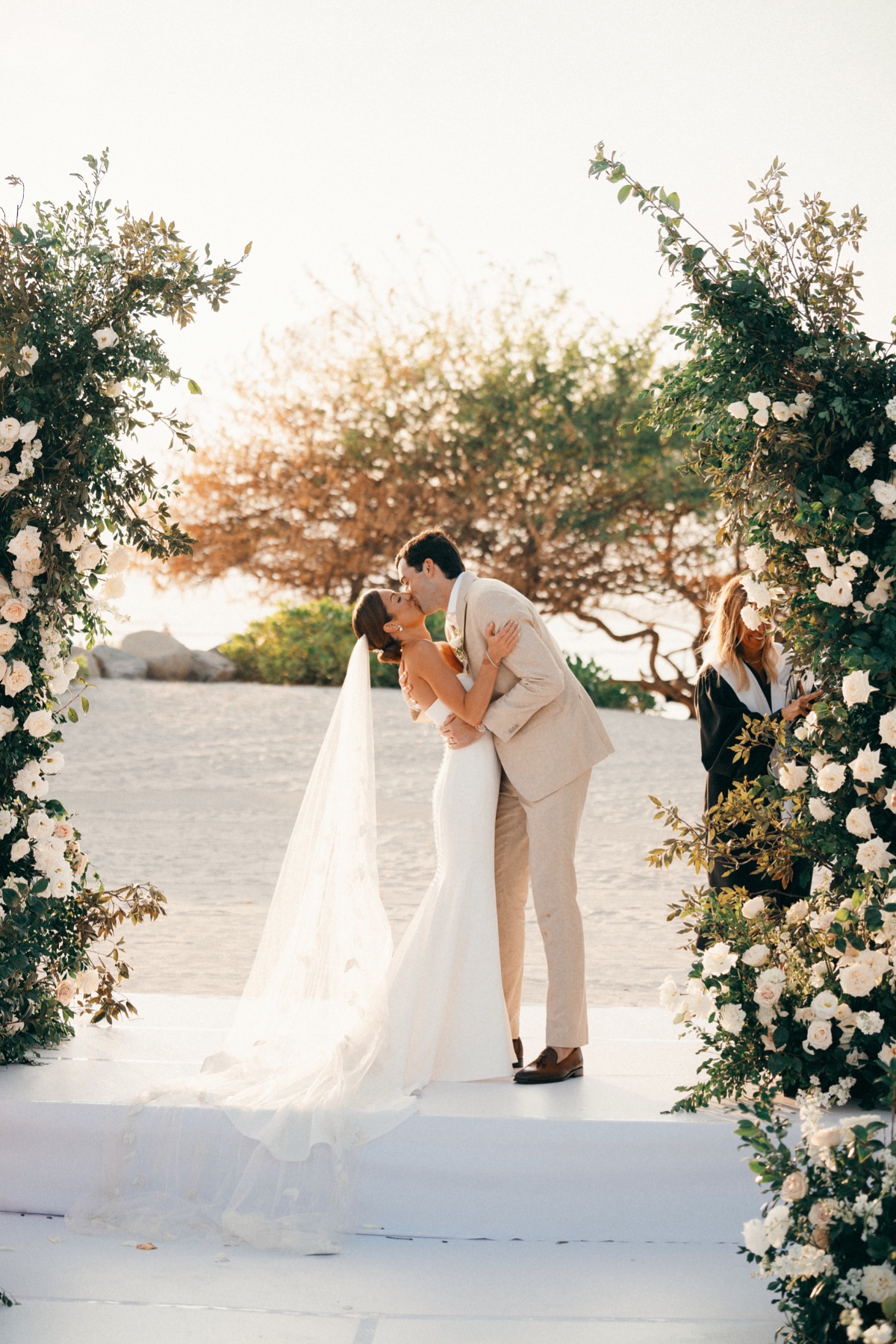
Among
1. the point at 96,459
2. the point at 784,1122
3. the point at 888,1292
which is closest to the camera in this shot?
the point at 888,1292

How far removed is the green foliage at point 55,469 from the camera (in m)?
3.90

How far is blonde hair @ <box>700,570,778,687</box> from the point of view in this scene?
4.76 meters

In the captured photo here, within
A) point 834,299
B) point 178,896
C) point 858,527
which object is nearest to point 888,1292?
point 858,527

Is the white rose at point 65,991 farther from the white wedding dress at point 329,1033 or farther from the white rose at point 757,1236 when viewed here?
the white rose at point 757,1236

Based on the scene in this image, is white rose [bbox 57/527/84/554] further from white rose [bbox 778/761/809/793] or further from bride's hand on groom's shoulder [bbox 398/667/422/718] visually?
white rose [bbox 778/761/809/793]

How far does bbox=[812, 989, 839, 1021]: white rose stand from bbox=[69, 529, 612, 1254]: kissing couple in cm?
81

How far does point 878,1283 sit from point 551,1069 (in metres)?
1.69

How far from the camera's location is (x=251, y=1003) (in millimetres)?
4188

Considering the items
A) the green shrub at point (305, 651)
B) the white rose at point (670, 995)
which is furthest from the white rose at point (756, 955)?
the green shrub at point (305, 651)

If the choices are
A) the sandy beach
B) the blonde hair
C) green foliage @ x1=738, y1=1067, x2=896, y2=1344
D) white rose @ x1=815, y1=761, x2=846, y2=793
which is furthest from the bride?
the sandy beach

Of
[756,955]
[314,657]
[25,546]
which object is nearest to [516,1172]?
[756,955]

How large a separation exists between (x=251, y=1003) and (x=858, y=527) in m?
2.38

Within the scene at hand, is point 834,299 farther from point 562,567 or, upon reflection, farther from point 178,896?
point 562,567

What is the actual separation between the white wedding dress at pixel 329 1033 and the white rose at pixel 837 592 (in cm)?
127
